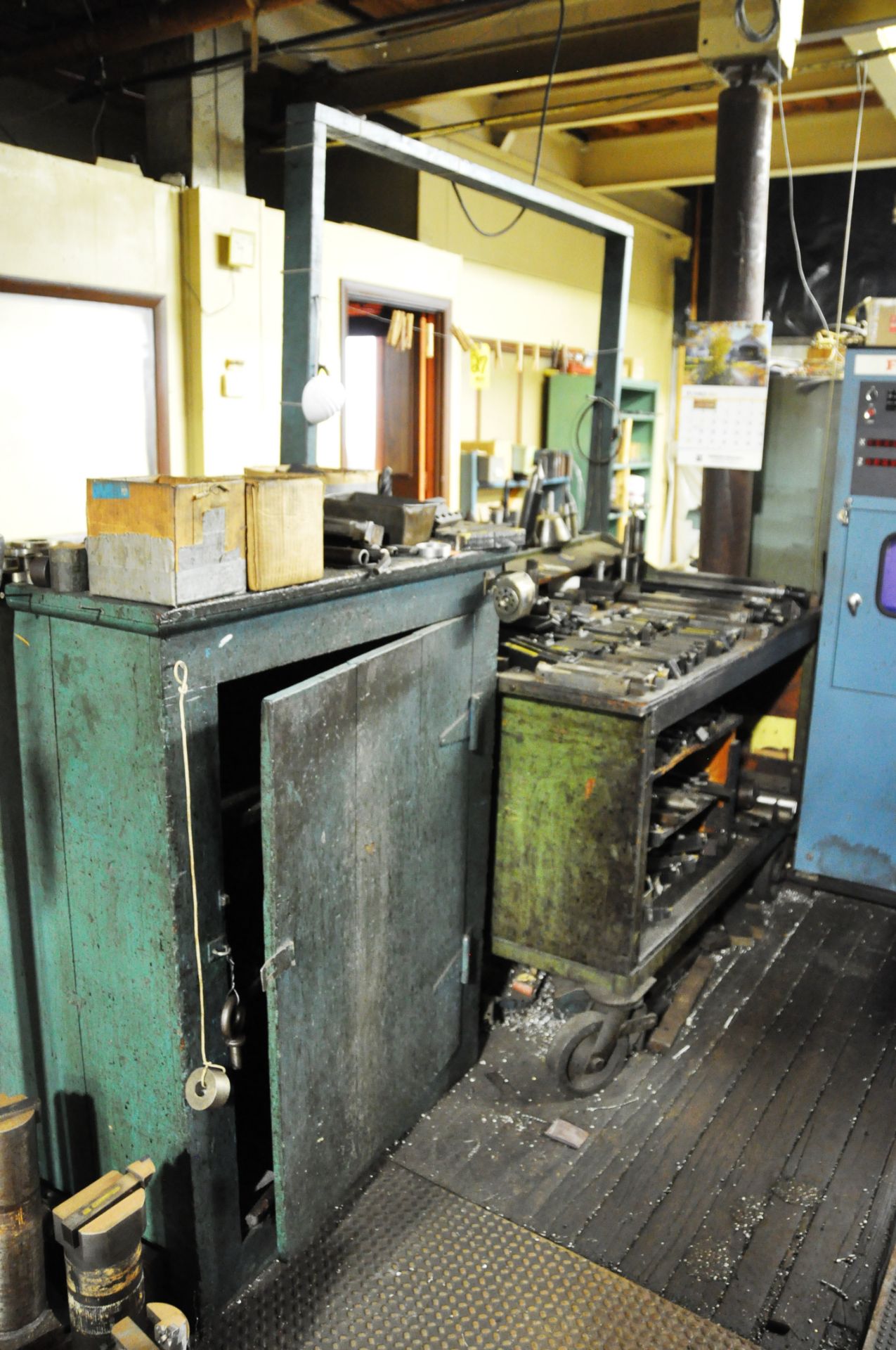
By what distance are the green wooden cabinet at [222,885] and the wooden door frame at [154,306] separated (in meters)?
2.44

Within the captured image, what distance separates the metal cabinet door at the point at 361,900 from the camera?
168cm

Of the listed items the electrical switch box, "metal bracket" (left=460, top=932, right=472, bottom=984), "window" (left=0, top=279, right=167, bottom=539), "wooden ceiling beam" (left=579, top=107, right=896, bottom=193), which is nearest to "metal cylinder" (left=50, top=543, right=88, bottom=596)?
"metal bracket" (left=460, top=932, right=472, bottom=984)

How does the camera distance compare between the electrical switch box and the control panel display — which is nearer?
the control panel display

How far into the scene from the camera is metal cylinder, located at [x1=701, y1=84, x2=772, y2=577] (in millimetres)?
3457

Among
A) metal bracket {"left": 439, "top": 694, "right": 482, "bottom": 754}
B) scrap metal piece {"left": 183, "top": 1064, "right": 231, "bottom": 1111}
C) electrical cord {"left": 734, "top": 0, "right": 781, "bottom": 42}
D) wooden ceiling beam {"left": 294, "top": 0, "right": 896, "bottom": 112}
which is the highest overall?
wooden ceiling beam {"left": 294, "top": 0, "right": 896, "bottom": 112}

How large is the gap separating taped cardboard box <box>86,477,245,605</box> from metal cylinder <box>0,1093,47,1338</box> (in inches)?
29.8

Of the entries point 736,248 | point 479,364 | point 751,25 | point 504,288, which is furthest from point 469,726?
point 504,288

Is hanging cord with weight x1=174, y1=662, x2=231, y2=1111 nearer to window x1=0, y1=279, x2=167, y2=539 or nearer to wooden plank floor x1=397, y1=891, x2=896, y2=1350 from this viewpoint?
wooden plank floor x1=397, y1=891, x2=896, y2=1350

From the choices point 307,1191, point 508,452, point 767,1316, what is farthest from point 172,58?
point 767,1316

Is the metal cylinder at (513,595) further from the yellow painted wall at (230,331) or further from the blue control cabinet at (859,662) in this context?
the yellow painted wall at (230,331)

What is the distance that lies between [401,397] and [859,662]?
317cm

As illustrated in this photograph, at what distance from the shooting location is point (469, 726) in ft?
7.37

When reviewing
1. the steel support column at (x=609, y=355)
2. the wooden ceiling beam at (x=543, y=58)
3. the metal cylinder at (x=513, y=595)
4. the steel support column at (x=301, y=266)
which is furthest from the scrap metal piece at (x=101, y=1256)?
the wooden ceiling beam at (x=543, y=58)

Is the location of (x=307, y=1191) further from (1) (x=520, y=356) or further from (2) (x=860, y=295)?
(2) (x=860, y=295)
